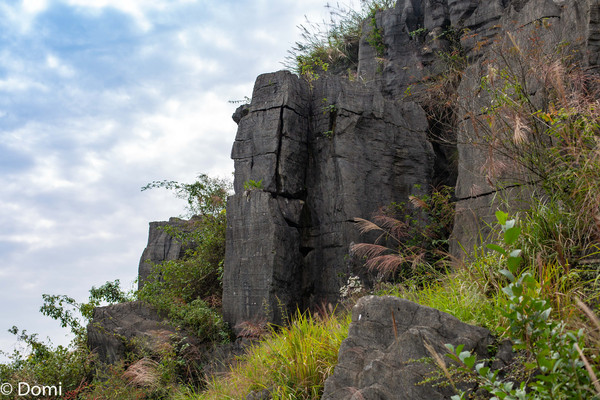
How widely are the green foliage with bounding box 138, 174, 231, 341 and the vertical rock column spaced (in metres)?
0.40

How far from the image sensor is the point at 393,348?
414 centimetres

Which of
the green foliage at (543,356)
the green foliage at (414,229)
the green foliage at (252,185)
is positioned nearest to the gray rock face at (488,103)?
the green foliage at (414,229)

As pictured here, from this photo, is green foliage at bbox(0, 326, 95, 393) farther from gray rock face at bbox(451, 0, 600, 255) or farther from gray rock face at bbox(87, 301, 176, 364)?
gray rock face at bbox(451, 0, 600, 255)

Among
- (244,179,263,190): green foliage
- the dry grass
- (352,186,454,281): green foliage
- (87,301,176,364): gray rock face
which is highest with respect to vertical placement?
(244,179,263,190): green foliage

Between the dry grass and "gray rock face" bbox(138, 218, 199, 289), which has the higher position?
"gray rock face" bbox(138, 218, 199, 289)

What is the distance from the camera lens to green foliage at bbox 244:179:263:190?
923 cm

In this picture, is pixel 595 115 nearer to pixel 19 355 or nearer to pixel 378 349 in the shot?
pixel 378 349

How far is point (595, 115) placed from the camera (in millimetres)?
5367

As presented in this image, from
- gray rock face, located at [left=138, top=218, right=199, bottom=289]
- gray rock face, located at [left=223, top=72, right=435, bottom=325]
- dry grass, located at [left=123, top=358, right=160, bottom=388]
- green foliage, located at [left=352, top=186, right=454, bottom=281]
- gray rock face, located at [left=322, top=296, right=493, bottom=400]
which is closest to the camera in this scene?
gray rock face, located at [left=322, top=296, right=493, bottom=400]

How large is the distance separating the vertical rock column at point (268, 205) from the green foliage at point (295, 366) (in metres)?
2.66

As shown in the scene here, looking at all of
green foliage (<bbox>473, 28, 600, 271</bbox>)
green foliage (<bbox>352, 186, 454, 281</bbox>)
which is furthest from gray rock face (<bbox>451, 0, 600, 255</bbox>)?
green foliage (<bbox>352, 186, 454, 281</bbox>)

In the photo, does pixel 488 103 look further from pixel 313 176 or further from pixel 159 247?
pixel 159 247

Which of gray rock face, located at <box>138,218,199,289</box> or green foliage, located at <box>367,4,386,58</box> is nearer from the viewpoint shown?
green foliage, located at <box>367,4,386,58</box>

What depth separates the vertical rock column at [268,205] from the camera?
8.75 metres
